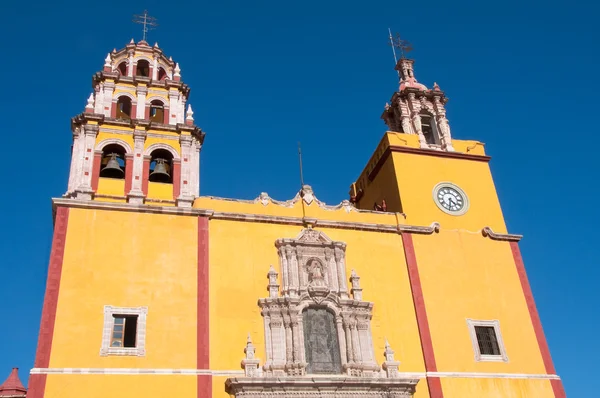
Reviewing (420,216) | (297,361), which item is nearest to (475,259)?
(420,216)

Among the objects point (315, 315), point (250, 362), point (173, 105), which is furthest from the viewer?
point (173, 105)

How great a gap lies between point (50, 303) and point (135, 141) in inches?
265

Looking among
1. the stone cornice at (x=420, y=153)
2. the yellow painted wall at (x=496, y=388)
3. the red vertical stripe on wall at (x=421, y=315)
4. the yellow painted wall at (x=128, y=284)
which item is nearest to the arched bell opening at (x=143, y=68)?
the yellow painted wall at (x=128, y=284)

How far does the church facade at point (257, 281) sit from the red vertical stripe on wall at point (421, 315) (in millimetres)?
48

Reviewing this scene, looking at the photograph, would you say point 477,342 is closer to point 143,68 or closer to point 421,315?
point 421,315

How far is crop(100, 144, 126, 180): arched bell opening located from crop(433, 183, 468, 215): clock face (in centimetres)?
1208

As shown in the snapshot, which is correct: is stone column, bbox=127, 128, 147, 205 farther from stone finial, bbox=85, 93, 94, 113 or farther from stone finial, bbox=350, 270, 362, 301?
stone finial, bbox=350, 270, 362, 301

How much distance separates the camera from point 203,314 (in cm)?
1994

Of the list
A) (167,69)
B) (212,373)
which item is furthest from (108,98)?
(212,373)

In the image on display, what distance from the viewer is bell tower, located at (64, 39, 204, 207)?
21891 mm

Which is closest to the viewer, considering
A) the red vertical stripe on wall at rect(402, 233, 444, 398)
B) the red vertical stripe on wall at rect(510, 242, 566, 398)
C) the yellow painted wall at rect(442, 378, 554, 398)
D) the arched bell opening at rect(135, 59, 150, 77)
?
the red vertical stripe on wall at rect(402, 233, 444, 398)

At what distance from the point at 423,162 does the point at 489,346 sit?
7.93 meters

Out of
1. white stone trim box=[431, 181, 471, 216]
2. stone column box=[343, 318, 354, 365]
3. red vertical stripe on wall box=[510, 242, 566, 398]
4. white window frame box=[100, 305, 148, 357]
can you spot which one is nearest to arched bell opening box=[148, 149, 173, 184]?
white window frame box=[100, 305, 148, 357]

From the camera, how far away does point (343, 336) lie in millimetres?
20984
